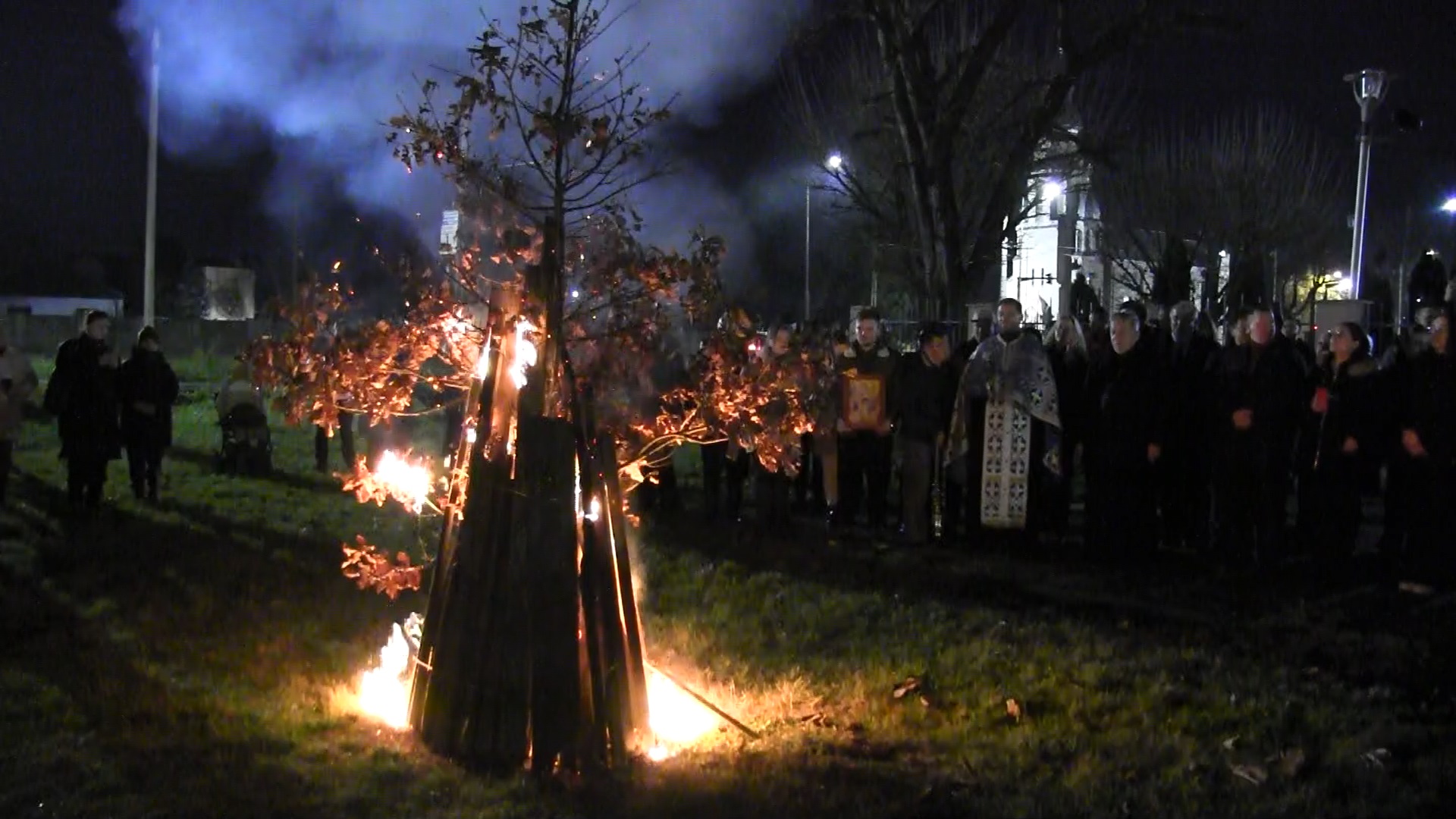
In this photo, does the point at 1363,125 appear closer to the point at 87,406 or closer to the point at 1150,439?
the point at 1150,439

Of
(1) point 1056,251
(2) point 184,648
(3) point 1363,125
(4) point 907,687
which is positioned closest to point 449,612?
(4) point 907,687

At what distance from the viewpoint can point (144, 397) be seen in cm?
1212

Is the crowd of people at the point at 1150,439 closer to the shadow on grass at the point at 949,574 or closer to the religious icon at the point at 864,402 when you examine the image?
the religious icon at the point at 864,402

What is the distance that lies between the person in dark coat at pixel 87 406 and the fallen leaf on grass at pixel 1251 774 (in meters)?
9.45

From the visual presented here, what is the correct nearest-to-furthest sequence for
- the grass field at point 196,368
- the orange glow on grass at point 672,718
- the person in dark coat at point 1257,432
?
1. the orange glow on grass at point 672,718
2. the person in dark coat at point 1257,432
3. the grass field at point 196,368

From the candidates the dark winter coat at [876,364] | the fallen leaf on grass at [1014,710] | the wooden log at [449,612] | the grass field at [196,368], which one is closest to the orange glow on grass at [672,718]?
the wooden log at [449,612]

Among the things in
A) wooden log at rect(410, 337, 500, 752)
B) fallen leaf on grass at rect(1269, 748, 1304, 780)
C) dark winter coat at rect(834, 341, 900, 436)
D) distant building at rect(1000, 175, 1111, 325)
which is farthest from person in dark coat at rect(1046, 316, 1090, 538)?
distant building at rect(1000, 175, 1111, 325)

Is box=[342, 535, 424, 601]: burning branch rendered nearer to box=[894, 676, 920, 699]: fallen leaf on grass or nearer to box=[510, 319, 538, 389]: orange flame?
box=[510, 319, 538, 389]: orange flame

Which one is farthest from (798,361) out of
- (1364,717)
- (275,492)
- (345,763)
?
(275,492)

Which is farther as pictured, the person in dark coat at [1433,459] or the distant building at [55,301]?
the distant building at [55,301]

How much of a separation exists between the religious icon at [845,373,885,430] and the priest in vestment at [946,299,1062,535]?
2.07ft

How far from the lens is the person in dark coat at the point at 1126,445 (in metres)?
9.71

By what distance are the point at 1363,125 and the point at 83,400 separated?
16.2 meters

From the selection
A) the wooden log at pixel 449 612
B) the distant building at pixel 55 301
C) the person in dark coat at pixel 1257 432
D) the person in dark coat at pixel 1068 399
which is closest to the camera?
the wooden log at pixel 449 612
